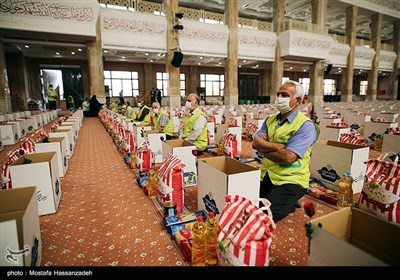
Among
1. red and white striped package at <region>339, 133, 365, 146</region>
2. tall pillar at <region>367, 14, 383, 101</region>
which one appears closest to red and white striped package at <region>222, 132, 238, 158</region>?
red and white striped package at <region>339, 133, 365, 146</region>

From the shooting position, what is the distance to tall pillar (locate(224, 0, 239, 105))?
14405 mm

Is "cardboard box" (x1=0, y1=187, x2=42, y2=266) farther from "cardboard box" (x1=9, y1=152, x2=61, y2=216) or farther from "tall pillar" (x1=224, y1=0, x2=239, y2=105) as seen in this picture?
"tall pillar" (x1=224, y1=0, x2=239, y2=105)

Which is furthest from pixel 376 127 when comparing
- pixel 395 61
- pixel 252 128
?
pixel 395 61

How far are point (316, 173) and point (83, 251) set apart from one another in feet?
9.14

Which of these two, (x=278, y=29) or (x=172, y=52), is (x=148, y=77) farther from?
(x=278, y=29)

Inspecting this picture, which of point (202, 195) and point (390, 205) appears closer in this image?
point (390, 205)

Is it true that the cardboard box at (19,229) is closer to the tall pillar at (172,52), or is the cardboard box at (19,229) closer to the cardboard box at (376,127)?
the cardboard box at (376,127)

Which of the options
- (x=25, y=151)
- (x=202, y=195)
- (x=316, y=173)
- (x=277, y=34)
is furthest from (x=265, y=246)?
(x=277, y=34)

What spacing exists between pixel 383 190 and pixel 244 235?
4.86 feet

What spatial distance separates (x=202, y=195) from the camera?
2.13m

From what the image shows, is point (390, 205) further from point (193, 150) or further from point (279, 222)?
point (193, 150)

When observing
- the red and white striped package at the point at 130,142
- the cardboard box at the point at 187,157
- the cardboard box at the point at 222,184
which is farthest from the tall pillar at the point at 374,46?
the cardboard box at the point at 222,184

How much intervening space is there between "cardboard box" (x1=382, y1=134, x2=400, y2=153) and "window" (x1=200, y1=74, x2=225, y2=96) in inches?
811

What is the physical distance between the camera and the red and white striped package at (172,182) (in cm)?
213
